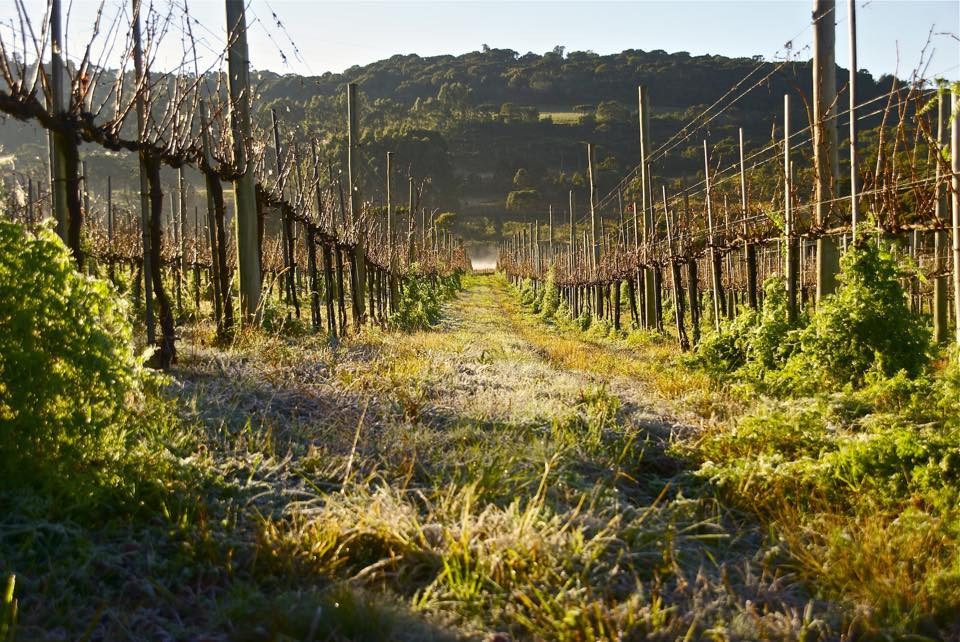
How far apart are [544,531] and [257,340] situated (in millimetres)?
5487

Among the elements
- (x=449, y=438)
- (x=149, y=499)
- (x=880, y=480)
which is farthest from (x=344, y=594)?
(x=880, y=480)

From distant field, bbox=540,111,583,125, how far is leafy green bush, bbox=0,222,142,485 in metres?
119

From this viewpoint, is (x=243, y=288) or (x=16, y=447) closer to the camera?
(x=16, y=447)

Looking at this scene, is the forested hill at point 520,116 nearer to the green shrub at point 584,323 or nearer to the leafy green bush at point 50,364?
the green shrub at point 584,323

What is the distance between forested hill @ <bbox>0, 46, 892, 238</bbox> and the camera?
9356 cm

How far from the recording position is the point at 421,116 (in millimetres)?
121250

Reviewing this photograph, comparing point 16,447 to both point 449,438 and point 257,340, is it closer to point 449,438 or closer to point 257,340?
point 449,438

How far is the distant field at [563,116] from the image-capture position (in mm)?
120100

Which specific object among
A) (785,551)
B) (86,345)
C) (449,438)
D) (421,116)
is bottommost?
(785,551)

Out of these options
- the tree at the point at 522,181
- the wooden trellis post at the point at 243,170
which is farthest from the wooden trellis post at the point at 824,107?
the tree at the point at 522,181

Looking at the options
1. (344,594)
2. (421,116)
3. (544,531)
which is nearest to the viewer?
(344,594)

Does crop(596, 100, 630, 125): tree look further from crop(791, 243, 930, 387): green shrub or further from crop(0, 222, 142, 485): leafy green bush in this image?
crop(0, 222, 142, 485): leafy green bush

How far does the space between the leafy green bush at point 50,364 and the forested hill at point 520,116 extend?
70.0m

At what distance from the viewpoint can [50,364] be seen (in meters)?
3.26
